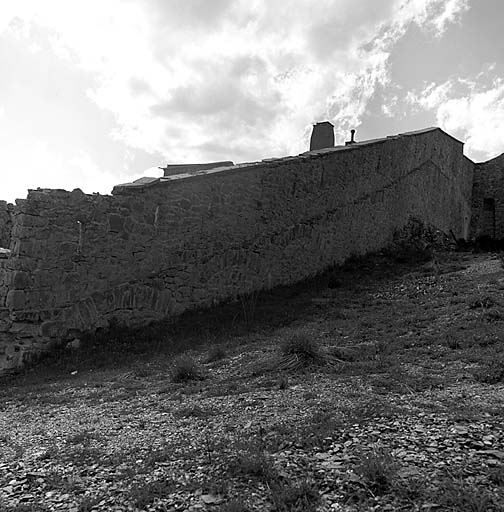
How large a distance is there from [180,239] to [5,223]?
16.5 ft

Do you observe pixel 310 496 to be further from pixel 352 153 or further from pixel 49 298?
pixel 352 153

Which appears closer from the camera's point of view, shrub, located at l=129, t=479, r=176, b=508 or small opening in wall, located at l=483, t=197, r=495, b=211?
shrub, located at l=129, t=479, r=176, b=508

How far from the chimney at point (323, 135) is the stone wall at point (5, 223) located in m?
11.0

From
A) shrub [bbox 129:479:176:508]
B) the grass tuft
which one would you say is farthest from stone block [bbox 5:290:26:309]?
the grass tuft

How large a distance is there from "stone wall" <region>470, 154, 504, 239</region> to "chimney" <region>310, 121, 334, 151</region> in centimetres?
925

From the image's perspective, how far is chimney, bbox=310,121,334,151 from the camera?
18547 mm

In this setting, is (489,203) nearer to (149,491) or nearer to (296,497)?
(296,497)

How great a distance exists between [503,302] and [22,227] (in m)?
7.67

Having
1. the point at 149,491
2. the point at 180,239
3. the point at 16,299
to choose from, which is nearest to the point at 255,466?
the point at 149,491

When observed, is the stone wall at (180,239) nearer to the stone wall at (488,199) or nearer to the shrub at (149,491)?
the shrub at (149,491)

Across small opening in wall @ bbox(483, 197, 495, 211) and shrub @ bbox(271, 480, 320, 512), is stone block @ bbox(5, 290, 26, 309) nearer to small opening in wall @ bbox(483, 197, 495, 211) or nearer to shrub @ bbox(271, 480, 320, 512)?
shrub @ bbox(271, 480, 320, 512)

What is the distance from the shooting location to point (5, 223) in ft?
38.7

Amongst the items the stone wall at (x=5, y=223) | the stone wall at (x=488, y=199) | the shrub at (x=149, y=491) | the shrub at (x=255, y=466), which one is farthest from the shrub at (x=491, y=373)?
the stone wall at (x=488, y=199)

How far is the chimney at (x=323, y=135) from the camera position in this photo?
18.5m
